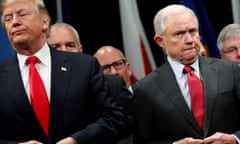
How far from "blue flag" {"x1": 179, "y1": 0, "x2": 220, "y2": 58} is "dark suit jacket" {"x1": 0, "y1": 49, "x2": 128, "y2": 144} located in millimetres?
2070

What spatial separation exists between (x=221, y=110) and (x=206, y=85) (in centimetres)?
14

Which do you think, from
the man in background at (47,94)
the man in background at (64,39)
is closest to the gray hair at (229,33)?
the man in background at (64,39)

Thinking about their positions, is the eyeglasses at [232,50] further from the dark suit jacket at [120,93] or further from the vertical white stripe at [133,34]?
the vertical white stripe at [133,34]

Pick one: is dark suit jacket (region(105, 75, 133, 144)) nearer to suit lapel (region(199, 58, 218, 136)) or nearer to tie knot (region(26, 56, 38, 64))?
suit lapel (region(199, 58, 218, 136))

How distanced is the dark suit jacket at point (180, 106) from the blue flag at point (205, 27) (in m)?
1.73

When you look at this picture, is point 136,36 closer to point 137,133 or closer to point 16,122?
point 137,133

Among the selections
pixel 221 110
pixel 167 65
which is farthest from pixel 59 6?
pixel 221 110

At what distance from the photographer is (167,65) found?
319 cm

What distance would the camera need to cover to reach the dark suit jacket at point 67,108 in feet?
9.29

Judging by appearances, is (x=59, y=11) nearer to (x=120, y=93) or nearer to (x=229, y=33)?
(x=229, y=33)

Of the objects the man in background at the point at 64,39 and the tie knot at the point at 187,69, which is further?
the man in background at the point at 64,39

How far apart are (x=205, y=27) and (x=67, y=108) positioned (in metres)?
2.33

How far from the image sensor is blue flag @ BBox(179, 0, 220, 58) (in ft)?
16.0

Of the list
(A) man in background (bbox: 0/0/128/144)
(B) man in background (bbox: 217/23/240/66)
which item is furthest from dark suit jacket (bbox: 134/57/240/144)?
(B) man in background (bbox: 217/23/240/66)
